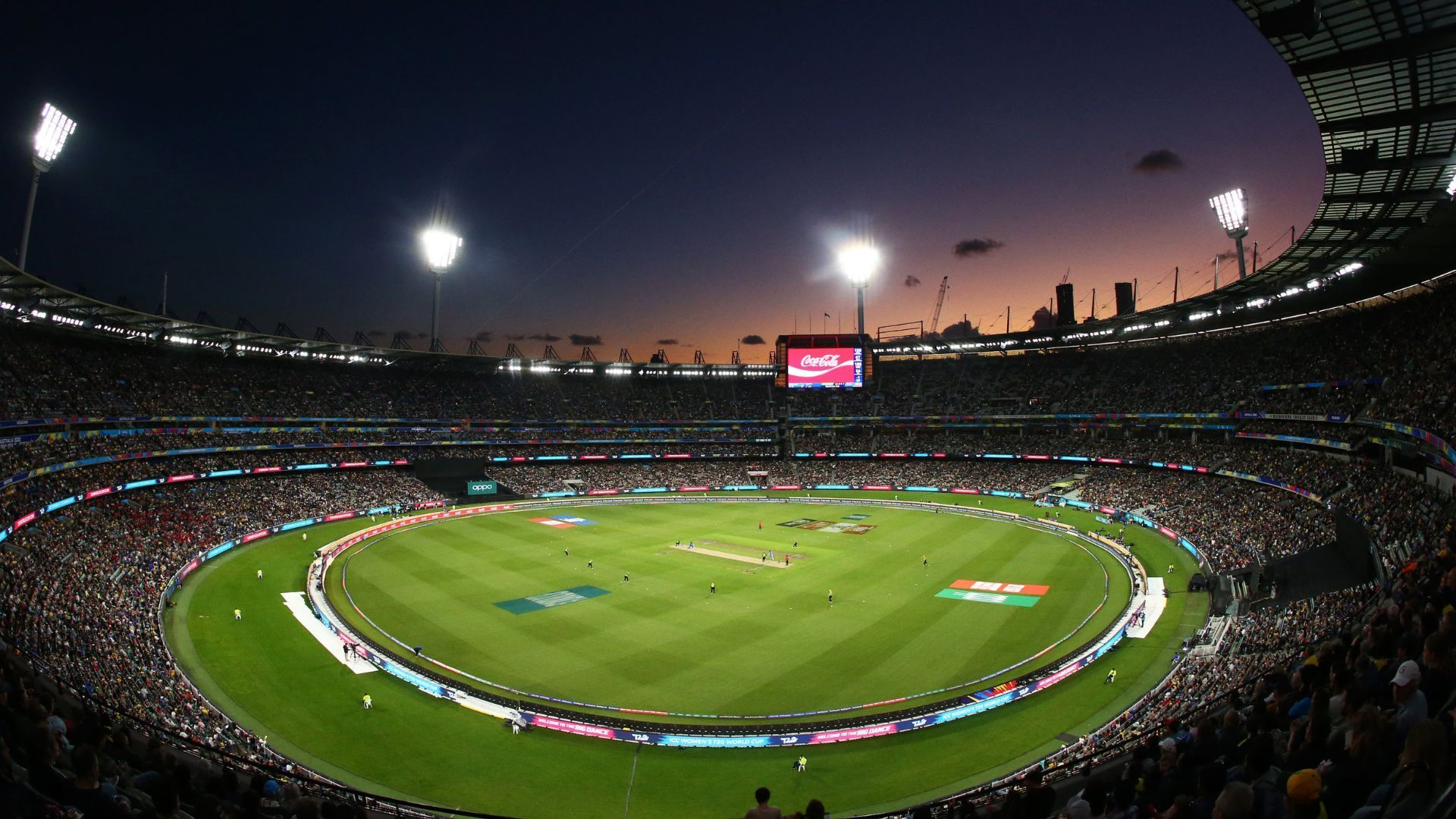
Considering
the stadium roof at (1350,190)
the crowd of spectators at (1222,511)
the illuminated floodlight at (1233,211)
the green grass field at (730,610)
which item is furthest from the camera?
the illuminated floodlight at (1233,211)

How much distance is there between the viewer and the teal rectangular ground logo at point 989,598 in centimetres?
3900

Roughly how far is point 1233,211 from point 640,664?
53.7m

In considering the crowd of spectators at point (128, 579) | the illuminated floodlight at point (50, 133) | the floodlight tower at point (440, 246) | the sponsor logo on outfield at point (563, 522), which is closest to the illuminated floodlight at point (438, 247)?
the floodlight tower at point (440, 246)

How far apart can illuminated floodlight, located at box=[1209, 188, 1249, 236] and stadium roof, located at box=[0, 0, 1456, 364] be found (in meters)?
4.87

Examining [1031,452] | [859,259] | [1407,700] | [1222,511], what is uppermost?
[859,259]

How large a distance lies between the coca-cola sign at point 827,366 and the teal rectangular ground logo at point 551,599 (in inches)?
1948

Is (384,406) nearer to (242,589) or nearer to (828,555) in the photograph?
(242,589)

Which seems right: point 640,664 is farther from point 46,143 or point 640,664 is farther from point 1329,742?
point 46,143

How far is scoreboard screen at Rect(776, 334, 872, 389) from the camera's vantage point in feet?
282

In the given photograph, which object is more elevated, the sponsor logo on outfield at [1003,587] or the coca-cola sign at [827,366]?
the coca-cola sign at [827,366]

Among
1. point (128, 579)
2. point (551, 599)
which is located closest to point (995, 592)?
point (551, 599)

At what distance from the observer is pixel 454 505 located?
75500 mm

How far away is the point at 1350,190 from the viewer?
28.6m

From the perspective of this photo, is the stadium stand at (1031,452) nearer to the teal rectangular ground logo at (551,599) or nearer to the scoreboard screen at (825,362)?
the scoreboard screen at (825,362)
